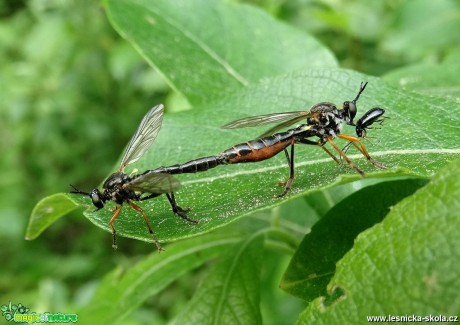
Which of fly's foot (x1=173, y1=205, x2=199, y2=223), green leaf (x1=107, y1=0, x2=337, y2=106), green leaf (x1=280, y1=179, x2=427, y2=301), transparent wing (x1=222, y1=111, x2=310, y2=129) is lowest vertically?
green leaf (x1=280, y1=179, x2=427, y2=301)

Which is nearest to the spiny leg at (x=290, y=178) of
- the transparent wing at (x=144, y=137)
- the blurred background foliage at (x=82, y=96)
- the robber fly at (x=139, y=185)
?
the robber fly at (x=139, y=185)

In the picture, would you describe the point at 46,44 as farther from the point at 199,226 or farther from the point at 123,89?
the point at 199,226

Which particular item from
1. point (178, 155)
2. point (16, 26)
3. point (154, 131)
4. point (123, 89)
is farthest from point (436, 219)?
point (16, 26)

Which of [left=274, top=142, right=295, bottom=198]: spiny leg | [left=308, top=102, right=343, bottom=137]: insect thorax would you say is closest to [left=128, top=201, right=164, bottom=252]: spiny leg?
[left=274, top=142, right=295, bottom=198]: spiny leg

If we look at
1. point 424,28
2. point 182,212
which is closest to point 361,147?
point 182,212

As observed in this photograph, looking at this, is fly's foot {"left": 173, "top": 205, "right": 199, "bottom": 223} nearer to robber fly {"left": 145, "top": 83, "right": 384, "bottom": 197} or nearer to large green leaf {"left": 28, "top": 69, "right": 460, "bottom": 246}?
large green leaf {"left": 28, "top": 69, "right": 460, "bottom": 246}

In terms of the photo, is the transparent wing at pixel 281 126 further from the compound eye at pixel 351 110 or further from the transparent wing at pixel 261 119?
the compound eye at pixel 351 110
